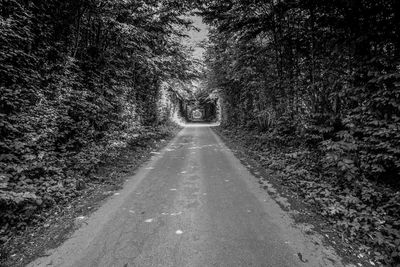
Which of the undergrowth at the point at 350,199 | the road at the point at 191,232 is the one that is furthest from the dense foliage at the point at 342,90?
the road at the point at 191,232

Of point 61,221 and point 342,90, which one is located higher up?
point 342,90

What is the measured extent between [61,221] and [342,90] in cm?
727

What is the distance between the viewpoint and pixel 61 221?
4.21m

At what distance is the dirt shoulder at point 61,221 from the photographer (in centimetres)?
327

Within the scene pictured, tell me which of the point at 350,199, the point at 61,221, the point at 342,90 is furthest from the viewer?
the point at 342,90

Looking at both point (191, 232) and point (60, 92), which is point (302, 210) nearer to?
point (191, 232)

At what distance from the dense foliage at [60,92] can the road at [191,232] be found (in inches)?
54.2

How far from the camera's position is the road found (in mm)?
3102

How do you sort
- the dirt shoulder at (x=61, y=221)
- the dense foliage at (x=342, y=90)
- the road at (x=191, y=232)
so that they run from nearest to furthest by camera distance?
the road at (x=191, y=232), the dirt shoulder at (x=61, y=221), the dense foliage at (x=342, y=90)

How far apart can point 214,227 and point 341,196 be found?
2899mm

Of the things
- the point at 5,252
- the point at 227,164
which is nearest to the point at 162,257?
the point at 5,252

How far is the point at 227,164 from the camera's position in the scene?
27.5ft

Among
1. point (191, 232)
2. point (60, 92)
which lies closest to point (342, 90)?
point (191, 232)

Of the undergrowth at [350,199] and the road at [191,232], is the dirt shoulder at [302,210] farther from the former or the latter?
the road at [191,232]
